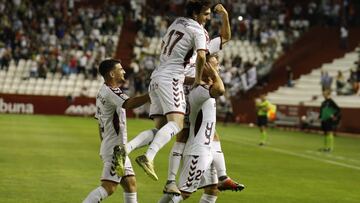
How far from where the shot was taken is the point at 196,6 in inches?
406

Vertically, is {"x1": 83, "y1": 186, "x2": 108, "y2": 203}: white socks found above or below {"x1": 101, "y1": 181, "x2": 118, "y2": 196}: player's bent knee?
below

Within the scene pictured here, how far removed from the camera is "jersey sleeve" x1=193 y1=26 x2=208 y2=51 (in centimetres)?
1009

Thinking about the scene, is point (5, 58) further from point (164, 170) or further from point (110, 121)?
point (110, 121)

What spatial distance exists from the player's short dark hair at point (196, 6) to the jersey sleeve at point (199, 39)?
10.1 inches

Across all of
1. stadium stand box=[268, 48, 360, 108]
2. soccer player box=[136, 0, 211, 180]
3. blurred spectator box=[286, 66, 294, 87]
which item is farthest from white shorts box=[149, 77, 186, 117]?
blurred spectator box=[286, 66, 294, 87]

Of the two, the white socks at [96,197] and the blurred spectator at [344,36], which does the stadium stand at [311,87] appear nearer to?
the blurred spectator at [344,36]

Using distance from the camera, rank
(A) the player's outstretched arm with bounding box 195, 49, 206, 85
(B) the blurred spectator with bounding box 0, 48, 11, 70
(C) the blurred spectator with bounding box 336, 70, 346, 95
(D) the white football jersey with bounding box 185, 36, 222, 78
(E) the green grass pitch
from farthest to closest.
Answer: (B) the blurred spectator with bounding box 0, 48, 11, 70 < (C) the blurred spectator with bounding box 336, 70, 346, 95 < (E) the green grass pitch < (D) the white football jersey with bounding box 185, 36, 222, 78 < (A) the player's outstretched arm with bounding box 195, 49, 206, 85

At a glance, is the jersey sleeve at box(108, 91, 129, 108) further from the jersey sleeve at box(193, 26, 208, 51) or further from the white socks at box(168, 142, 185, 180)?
the jersey sleeve at box(193, 26, 208, 51)

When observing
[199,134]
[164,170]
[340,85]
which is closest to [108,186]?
[199,134]

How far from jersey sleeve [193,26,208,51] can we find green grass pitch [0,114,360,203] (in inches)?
145

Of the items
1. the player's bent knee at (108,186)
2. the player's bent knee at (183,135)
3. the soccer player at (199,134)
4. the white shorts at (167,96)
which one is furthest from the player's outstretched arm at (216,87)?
the player's bent knee at (108,186)

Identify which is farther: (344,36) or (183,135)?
(344,36)

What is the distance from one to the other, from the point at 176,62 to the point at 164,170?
793 centimetres

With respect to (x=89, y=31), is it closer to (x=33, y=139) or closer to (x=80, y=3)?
(x=80, y=3)
